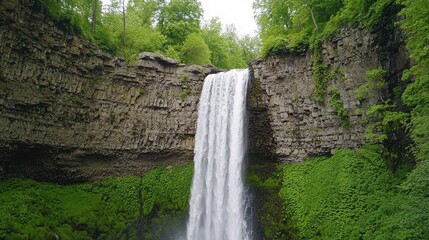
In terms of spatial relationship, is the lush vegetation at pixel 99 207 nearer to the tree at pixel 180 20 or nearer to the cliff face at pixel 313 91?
the cliff face at pixel 313 91

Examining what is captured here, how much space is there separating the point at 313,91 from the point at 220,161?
7.07m

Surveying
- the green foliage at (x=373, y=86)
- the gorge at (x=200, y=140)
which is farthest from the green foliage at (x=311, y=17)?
the green foliage at (x=373, y=86)

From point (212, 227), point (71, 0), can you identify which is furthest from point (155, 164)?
point (71, 0)

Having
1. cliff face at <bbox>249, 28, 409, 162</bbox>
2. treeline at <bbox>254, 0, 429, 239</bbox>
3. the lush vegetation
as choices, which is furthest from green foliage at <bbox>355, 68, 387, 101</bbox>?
the lush vegetation

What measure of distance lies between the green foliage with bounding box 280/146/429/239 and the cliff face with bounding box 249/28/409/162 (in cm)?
116

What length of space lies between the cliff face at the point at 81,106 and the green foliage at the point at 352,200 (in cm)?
837

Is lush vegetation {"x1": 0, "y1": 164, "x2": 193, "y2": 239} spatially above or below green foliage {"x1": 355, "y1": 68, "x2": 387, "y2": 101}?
below

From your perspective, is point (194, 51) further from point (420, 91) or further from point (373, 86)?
point (420, 91)

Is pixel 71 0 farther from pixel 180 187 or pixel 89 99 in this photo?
pixel 180 187

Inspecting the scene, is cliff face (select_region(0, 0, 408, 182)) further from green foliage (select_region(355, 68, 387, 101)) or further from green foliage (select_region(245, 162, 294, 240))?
green foliage (select_region(245, 162, 294, 240))

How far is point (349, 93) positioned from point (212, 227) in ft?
35.2

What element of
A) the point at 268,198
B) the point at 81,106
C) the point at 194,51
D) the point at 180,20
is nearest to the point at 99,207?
the point at 81,106

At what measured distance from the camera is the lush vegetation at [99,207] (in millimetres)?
13062

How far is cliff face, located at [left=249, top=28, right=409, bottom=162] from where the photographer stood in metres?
13.4
